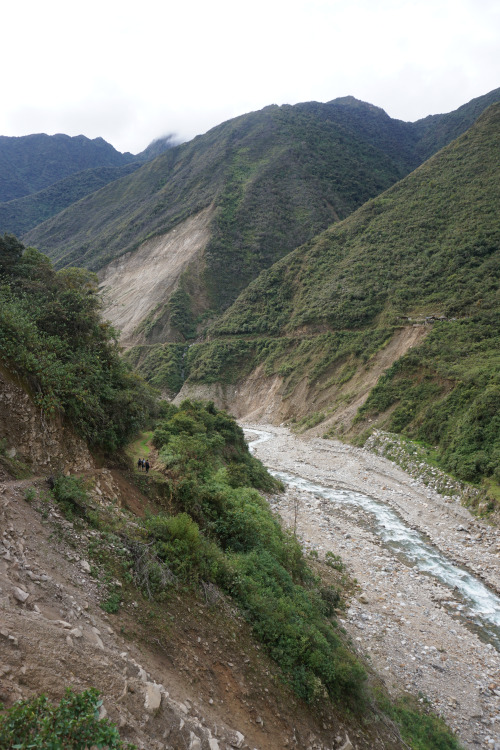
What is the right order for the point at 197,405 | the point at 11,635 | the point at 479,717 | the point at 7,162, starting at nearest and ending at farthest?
the point at 11,635 < the point at 479,717 < the point at 197,405 < the point at 7,162

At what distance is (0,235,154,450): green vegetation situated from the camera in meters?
8.98

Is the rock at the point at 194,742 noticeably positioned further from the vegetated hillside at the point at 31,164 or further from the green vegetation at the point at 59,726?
the vegetated hillside at the point at 31,164

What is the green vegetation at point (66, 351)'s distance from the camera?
29.5ft

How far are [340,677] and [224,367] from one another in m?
52.6

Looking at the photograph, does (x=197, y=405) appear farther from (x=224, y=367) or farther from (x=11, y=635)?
(x=224, y=367)

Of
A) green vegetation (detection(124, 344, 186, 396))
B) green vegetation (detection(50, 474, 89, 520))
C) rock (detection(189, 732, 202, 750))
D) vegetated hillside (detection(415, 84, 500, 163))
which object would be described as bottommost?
green vegetation (detection(124, 344, 186, 396))

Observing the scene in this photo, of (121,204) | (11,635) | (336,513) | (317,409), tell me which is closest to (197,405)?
(336,513)

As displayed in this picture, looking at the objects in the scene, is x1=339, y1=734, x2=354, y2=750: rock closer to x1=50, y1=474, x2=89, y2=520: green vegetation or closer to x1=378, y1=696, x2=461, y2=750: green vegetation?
x1=378, y1=696, x2=461, y2=750: green vegetation

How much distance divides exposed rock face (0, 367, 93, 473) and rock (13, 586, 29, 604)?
3.26 meters

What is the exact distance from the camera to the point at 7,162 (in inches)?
6939

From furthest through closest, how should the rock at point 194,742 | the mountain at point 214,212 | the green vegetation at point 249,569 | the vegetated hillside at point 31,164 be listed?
the vegetated hillside at point 31,164 < the mountain at point 214,212 < the green vegetation at point 249,569 < the rock at point 194,742

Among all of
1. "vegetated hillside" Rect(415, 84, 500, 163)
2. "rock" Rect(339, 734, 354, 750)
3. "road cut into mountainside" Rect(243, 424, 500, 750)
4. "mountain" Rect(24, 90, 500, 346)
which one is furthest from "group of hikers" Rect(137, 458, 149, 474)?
"vegetated hillside" Rect(415, 84, 500, 163)

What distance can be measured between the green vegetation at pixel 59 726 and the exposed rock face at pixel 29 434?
518 centimetres

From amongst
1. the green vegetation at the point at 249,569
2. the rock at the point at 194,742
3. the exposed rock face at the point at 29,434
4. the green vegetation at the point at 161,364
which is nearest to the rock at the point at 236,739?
the rock at the point at 194,742
